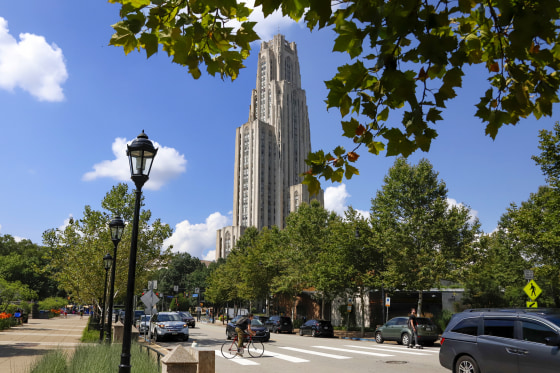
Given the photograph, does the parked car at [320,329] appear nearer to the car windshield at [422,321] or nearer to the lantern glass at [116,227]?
the car windshield at [422,321]

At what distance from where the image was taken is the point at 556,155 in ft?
73.8

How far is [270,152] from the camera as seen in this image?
14875cm

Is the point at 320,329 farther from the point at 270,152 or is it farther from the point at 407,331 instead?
the point at 270,152

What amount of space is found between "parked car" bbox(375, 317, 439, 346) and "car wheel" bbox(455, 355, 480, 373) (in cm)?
1215

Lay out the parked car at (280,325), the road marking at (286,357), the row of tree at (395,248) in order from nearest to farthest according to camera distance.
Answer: the road marking at (286,357), the row of tree at (395,248), the parked car at (280,325)

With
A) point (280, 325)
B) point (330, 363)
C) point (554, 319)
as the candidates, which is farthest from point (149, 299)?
point (280, 325)

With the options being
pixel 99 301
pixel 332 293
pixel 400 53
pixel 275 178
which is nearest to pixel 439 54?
pixel 400 53

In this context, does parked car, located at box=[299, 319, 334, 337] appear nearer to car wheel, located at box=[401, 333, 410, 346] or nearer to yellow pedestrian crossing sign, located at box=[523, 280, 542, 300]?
car wheel, located at box=[401, 333, 410, 346]

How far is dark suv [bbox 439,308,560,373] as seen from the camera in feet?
27.2

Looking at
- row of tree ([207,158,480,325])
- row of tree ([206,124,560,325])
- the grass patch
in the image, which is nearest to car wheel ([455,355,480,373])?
the grass patch

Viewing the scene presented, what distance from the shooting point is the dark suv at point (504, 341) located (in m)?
8.30

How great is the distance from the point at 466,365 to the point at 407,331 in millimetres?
13189

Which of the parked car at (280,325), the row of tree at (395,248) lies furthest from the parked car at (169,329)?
the parked car at (280,325)

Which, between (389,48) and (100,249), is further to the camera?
(100,249)
